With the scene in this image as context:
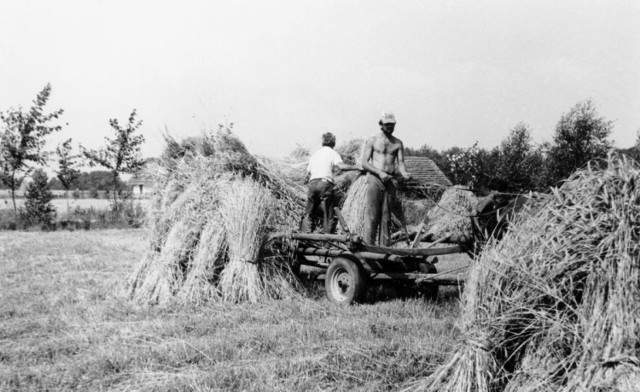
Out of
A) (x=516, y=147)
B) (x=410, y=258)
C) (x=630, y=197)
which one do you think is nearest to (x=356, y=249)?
(x=410, y=258)

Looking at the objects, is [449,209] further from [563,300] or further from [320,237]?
[563,300]

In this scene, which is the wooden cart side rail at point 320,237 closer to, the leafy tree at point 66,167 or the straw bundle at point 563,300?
the straw bundle at point 563,300

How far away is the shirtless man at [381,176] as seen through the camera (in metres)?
7.83

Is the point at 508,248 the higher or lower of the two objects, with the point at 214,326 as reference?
higher

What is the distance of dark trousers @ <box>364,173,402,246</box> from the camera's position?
7.84 metres

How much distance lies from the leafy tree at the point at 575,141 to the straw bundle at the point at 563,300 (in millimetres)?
27008

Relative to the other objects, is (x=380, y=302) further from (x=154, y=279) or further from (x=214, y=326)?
(x=154, y=279)

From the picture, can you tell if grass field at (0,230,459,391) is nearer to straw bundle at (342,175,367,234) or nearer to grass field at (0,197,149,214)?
straw bundle at (342,175,367,234)

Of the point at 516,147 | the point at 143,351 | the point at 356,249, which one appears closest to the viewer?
the point at 143,351

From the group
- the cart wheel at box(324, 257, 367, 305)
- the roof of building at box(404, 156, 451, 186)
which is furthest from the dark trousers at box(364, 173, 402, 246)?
the roof of building at box(404, 156, 451, 186)

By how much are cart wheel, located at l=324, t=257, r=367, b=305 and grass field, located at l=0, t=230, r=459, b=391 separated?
0.62 feet

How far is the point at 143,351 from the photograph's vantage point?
508 centimetres

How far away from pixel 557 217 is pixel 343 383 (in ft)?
6.37

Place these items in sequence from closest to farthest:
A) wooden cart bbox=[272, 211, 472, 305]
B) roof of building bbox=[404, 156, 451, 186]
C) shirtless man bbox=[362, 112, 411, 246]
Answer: wooden cart bbox=[272, 211, 472, 305] → shirtless man bbox=[362, 112, 411, 246] → roof of building bbox=[404, 156, 451, 186]
